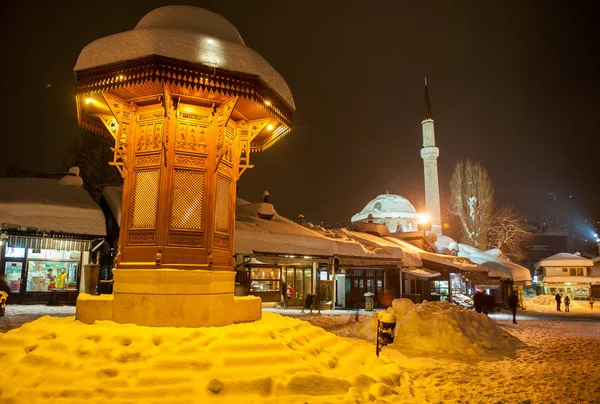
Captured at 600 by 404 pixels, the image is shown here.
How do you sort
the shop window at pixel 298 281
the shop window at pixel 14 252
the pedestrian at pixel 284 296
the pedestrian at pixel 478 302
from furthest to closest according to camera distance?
the shop window at pixel 298 281 < the pedestrian at pixel 284 296 < the pedestrian at pixel 478 302 < the shop window at pixel 14 252

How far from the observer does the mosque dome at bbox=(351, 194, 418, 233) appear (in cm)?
5362

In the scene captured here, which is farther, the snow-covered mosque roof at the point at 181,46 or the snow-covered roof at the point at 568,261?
the snow-covered roof at the point at 568,261

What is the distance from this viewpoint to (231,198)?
8.48 metres

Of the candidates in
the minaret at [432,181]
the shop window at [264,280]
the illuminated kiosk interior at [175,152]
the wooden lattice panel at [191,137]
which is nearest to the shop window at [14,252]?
the shop window at [264,280]

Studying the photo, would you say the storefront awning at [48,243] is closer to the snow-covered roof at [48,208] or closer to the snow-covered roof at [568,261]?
the snow-covered roof at [48,208]

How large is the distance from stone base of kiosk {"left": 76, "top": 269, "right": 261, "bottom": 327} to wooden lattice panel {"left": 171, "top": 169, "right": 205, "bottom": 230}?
3.23 feet

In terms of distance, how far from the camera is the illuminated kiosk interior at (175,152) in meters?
6.85

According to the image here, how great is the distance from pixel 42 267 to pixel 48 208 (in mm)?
2767

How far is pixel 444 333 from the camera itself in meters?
10.1

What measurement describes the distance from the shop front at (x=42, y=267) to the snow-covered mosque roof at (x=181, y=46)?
44.3 ft

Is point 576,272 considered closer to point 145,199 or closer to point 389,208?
point 389,208

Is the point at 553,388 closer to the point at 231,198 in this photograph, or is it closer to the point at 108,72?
the point at 231,198

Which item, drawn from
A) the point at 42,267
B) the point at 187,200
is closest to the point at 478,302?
the point at 187,200

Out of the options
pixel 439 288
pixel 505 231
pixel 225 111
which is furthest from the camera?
pixel 505 231
